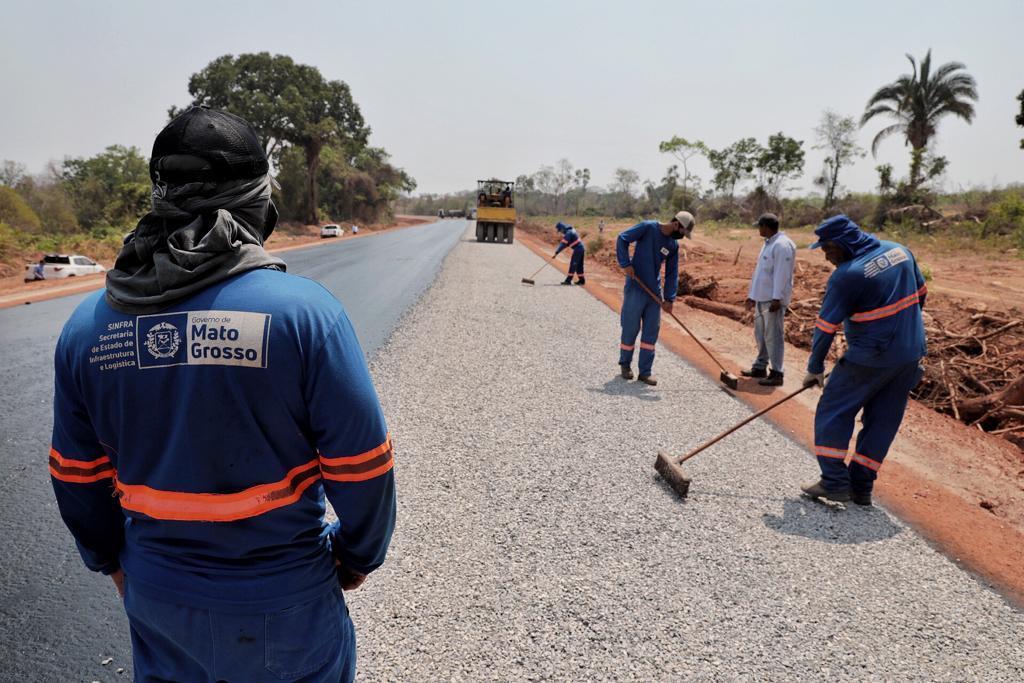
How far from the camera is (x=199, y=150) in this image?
4.18 feet

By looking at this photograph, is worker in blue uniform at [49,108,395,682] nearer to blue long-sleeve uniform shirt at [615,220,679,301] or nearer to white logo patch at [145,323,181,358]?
white logo patch at [145,323,181,358]

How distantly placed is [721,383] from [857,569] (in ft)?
12.4

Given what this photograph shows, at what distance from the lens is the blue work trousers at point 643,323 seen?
21.7 ft

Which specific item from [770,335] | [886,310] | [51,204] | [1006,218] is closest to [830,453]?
[886,310]

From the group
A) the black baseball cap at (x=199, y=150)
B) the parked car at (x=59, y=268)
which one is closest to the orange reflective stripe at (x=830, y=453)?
the black baseball cap at (x=199, y=150)

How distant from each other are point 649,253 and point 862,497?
3.39m

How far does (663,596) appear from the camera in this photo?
2.94m

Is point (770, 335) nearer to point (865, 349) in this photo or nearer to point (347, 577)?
point (865, 349)

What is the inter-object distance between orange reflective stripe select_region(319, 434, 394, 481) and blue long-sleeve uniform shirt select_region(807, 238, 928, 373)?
345 centimetres

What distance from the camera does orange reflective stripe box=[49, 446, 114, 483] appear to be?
4.76ft

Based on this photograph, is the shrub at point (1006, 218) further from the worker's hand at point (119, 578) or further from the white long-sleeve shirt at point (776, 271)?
the worker's hand at point (119, 578)

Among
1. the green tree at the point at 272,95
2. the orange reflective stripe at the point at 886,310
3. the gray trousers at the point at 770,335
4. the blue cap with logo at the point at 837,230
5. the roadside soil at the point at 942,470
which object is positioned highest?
the green tree at the point at 272,95

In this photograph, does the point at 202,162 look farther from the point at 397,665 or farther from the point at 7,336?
the point at 7,336

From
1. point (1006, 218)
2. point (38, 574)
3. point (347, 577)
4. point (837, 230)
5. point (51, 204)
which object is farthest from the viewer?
point (51, 204)
